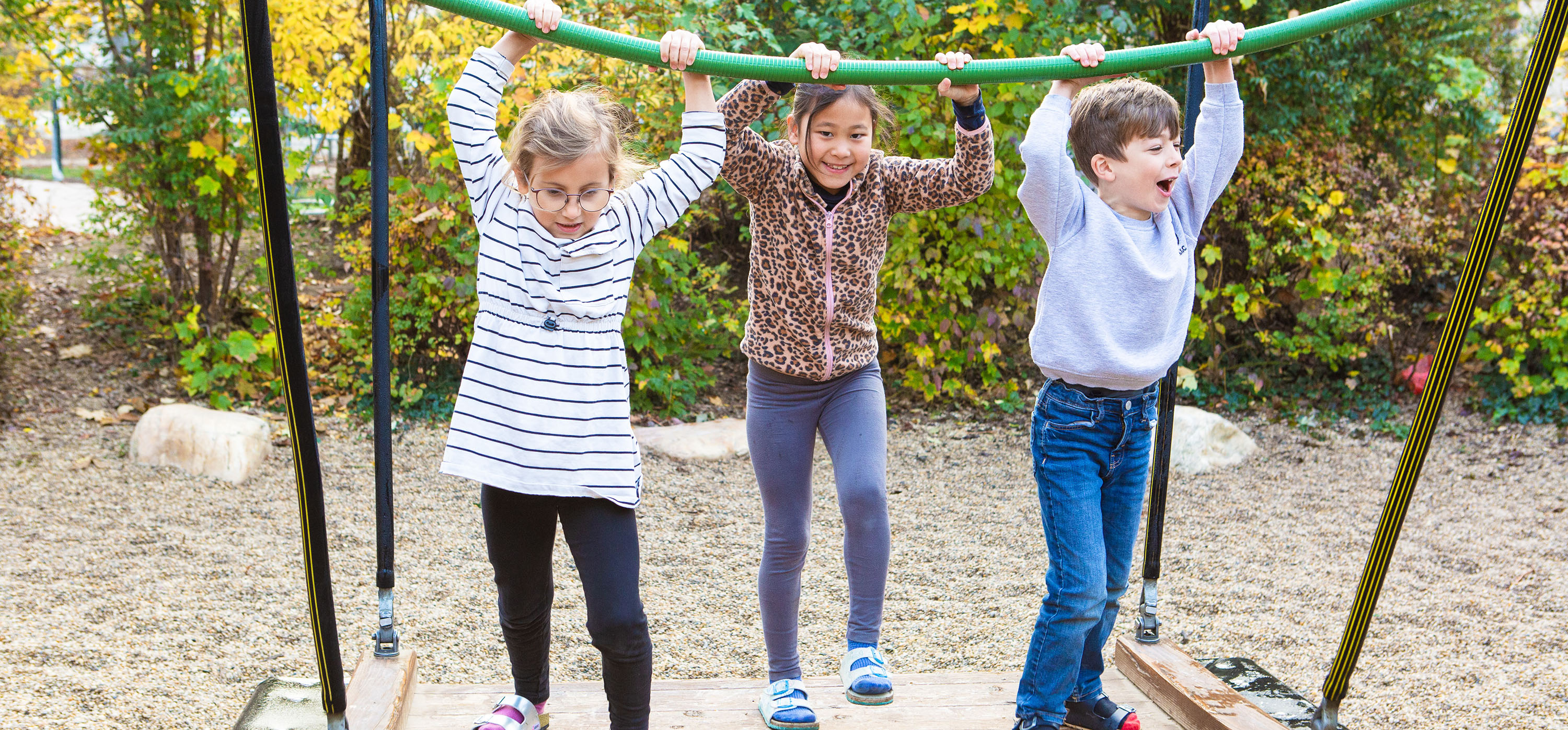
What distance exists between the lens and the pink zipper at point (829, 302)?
2.17 metres

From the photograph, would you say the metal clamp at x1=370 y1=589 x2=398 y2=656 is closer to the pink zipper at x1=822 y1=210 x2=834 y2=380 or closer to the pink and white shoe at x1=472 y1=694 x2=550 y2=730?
the pink and white shoe at x1=472 y1=694 x2=550 y2=730

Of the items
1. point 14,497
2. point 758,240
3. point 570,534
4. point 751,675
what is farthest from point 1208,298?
point 14,497

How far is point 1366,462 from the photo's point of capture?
4.92 m

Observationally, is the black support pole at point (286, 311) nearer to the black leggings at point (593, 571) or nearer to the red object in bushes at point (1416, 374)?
the black leggings at point (593, 571)

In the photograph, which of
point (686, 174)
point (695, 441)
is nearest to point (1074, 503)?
point (686, 174)

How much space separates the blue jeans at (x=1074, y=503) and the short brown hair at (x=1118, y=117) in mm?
428

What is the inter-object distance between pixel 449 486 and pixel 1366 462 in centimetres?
379

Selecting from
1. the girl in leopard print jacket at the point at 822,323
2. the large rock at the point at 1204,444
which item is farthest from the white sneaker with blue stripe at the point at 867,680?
the large rock at the point at 1204,444

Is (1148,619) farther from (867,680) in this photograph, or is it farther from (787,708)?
(787,708)

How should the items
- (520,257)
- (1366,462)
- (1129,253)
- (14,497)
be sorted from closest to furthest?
(520,257)
(1129,253)
(14,497)
(1366,462)

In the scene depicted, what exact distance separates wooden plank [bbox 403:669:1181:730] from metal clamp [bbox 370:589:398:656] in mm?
116

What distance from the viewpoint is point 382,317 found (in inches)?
82.9

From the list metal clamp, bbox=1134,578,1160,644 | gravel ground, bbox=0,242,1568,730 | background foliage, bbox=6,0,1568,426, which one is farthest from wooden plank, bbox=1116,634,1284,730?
background foliage, bbox=6,0,1568,426

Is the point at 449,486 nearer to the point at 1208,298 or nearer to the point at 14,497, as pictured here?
the point at 14,497
